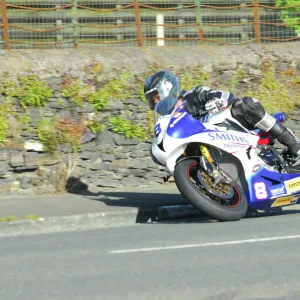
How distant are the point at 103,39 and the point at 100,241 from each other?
728 centimetres

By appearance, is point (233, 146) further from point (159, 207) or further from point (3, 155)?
point (3, 155)

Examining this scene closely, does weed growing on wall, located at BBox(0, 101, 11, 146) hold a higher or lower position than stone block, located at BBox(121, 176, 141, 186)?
higher

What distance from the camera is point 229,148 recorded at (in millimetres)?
9680

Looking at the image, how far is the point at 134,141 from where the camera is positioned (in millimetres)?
13883

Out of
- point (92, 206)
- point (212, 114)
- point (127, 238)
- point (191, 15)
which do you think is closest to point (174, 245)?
point (127, 238)

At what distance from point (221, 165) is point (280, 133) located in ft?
2.57

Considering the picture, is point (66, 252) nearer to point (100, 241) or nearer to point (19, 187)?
point (100, 241)

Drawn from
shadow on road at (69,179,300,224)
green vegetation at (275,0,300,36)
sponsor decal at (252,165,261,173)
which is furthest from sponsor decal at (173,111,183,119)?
green vegetation at (275,0,300,36)

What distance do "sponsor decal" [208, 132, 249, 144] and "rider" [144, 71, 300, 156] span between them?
279mm

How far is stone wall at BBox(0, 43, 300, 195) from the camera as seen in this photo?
43.4 ft

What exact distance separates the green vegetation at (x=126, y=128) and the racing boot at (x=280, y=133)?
4.07 meters

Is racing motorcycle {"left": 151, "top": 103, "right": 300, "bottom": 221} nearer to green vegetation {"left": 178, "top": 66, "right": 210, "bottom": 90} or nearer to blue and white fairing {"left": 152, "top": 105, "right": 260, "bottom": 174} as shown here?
blue and white fairing {"left": 152, "top": 105, "right": 260, "bottom": 174}

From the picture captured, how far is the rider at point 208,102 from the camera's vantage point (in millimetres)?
9875

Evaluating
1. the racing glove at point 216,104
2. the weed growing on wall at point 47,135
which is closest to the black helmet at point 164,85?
the racing glove at point 216,104
